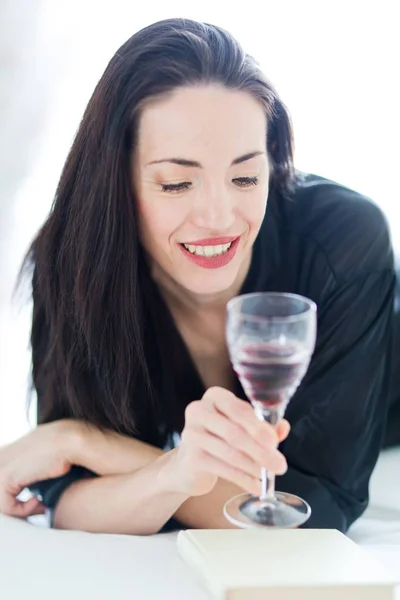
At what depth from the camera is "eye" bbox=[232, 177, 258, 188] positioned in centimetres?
156

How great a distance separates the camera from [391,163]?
108 inches

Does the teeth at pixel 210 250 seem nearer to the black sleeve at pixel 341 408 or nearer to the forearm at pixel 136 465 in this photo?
the black sleeve at pixel 341 408

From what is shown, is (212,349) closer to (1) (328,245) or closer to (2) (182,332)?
(2) (182,332)

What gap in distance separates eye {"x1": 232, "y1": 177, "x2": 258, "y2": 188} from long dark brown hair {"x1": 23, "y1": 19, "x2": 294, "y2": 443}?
15 centimetres

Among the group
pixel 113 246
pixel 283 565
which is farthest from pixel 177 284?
pixel 283 565

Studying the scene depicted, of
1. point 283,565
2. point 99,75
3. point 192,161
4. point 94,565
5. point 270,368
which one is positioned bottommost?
point 94,565

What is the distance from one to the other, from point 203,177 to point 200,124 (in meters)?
0.08

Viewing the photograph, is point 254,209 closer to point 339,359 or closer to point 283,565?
point 339,359

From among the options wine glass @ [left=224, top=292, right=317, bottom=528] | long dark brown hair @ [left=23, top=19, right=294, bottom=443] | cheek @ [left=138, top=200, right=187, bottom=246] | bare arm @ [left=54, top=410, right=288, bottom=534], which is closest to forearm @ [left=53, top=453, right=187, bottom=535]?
bare arm @ [left=54, top=410, right=288, bottom=534]

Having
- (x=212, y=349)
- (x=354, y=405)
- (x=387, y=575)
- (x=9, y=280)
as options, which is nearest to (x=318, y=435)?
(x=354, y=405)

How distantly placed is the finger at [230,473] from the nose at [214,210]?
0.41 meters

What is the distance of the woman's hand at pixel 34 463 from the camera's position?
Result: 5.47 ft

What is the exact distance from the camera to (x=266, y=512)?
52.7 inches

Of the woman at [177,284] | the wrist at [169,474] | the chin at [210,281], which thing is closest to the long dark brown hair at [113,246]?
the woman at [177,284]
